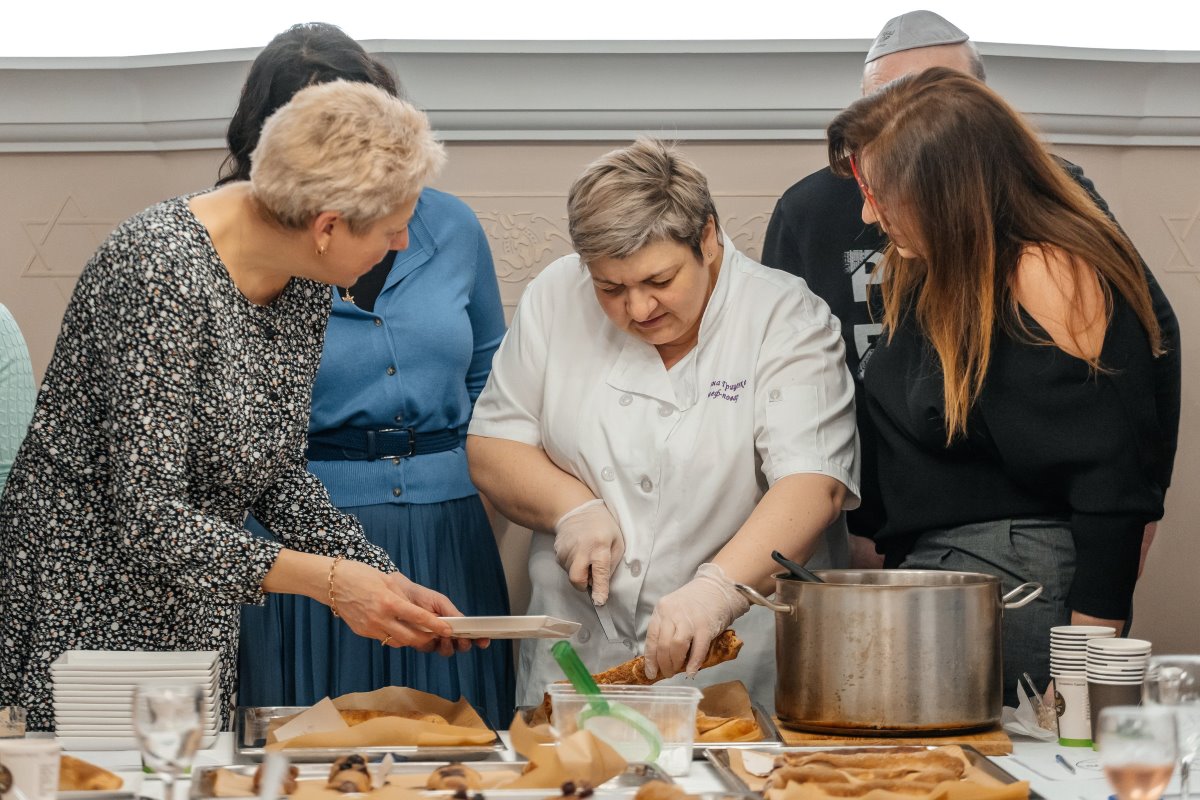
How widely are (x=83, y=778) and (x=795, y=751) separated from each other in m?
0.70

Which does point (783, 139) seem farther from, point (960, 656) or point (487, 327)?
point (960, 656)

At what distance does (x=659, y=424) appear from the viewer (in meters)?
2.04

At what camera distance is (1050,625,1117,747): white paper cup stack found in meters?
1.56

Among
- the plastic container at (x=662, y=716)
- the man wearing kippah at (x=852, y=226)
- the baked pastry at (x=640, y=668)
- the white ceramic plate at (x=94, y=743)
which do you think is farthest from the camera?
the man wearing kippah at (x=852, y=226)

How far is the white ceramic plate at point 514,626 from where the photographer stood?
1.56m

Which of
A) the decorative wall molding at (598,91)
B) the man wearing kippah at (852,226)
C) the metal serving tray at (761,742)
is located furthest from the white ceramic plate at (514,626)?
the decorative wall molding at (598,91)

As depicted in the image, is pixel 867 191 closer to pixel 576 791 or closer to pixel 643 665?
pixel 643 665

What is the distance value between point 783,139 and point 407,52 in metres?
0.72

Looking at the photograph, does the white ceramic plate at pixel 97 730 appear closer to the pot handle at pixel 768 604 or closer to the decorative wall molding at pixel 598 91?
the pot handle at pixel 768 604

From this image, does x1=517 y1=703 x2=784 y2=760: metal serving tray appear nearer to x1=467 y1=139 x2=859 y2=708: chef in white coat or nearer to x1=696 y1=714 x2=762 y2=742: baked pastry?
x1=696 y1=714 x2=762 y2=742: baked pastry

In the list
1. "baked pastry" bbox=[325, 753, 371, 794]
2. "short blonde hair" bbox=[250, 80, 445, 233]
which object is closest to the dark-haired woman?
"short blonde hair" bbox=[250, 80, 445, 233]

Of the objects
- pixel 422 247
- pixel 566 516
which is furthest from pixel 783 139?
pixel 566 516

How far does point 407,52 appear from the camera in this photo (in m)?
2.60

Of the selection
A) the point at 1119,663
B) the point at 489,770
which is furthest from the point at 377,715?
the point at 1119,663
